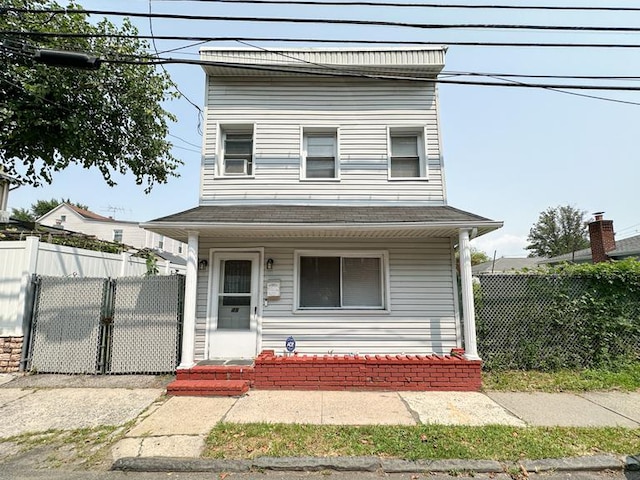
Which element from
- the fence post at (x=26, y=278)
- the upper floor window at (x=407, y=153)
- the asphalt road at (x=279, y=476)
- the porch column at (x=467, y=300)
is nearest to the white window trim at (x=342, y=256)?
the porch column at (x=467, y=300)

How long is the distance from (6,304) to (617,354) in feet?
38.2

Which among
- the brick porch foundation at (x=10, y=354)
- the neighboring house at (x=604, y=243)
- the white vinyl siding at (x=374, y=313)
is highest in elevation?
the neighboring house at (x=604, y=243)

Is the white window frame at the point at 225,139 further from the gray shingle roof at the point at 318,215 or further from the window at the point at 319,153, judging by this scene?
the window at the point at 319,153

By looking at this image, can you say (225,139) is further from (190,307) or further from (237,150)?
(190,307)

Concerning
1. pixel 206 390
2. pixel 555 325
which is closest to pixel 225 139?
pixel 206 390

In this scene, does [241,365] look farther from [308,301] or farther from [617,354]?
[617,354]

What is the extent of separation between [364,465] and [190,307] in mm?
3861

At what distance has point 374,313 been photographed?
635 centimetres

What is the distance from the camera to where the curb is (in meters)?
3.09

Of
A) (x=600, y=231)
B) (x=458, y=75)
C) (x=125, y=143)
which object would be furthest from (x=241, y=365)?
(x=600, y=231)

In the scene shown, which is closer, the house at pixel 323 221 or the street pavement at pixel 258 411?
the street pavement at pixel 258 411

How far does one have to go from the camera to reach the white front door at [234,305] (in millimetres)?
6235

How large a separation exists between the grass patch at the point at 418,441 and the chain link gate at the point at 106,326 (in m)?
2.75

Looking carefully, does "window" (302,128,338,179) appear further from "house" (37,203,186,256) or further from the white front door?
"house" (37,203,186,256)
